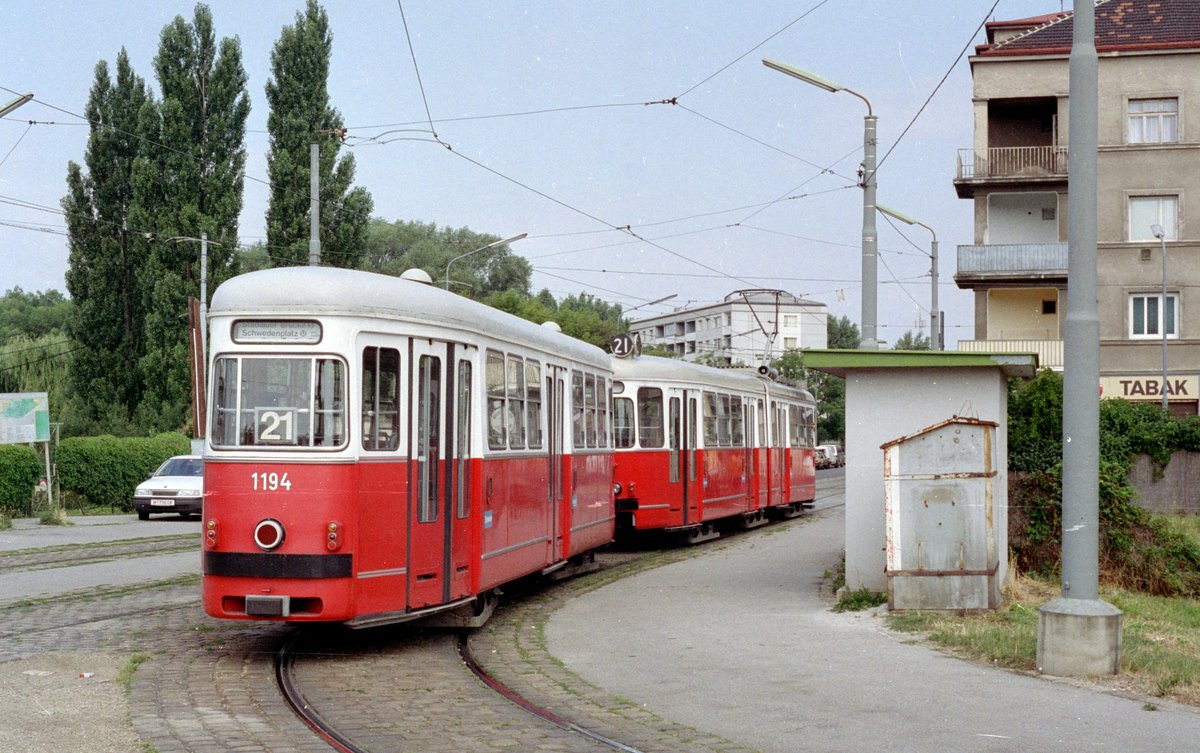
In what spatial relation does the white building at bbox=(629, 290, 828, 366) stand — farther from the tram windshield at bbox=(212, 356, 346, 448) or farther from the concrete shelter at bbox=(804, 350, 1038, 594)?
the tram windshield at bbox=(212, 356, 346, 448)

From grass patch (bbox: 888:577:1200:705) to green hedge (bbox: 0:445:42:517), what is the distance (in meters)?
23.5

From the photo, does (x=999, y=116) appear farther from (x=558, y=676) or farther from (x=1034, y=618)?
(x=558, y=676)

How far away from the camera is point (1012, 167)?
46.8 metres

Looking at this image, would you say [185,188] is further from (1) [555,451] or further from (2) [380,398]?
(2) [380,398]

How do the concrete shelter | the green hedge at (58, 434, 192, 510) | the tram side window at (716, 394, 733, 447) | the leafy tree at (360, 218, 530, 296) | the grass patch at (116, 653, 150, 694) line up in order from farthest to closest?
the leafy tree at (360, 218, 530, 296) → the green hedge at (58, 434, 192, 510) → the tram side window at (716, 394, 733, 447) → the concrete shelter → the grass patch at (116, 653, 150, 694)

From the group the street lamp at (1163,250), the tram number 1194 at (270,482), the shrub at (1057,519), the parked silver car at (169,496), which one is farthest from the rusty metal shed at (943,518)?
the street lamp at (1163,250)

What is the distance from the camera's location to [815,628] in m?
12.9

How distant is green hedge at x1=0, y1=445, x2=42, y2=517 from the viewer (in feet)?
104

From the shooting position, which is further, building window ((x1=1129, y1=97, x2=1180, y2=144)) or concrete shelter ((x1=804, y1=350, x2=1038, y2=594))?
building window ((x1=1129, y1=97, x2=1180, y2=144))

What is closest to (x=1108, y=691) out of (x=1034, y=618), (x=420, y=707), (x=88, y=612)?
(x=1034, y=618)

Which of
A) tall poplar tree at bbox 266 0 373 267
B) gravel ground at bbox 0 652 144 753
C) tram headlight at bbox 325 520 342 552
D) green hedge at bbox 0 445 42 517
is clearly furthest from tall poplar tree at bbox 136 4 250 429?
tram headlight at bbox 325 520 342 552

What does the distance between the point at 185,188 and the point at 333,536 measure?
36.7 m

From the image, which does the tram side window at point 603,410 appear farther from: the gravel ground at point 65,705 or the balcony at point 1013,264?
the balcony at point 1013,264

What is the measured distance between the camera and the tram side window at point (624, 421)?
21.8 metres
